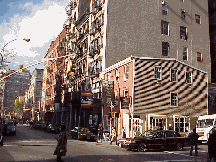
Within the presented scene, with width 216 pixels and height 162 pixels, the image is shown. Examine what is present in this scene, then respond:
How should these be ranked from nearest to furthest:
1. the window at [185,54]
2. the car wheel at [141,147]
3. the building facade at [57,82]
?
the car wheel at [141,147]
the window at [185,54]
the building facade at [57,82]

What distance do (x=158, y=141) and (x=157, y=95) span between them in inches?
484

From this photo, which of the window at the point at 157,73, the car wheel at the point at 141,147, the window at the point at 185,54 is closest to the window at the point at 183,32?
the window at the point at 185,54

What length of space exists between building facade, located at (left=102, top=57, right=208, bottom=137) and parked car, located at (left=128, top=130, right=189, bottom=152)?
355 inches

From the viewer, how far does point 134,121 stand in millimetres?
30703

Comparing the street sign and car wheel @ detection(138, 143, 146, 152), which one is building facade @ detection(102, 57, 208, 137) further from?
car wheel @ detection(138, 143, 146, 152)

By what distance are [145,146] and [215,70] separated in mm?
35904

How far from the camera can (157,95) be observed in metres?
31.7

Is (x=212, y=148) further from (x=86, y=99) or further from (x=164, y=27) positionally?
(x=164, y=27)

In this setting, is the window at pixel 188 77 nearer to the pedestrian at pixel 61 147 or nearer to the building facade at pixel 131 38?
the building facade at pixel 131 38

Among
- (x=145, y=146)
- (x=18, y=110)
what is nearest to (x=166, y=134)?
(x=145, y=146)

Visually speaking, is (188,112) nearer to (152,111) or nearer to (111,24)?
(152,111)

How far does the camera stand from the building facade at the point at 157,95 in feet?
101

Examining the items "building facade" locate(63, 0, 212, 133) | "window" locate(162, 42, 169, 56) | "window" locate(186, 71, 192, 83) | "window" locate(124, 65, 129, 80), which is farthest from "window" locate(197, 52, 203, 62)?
"window" locate(124, 65, 129, 80)

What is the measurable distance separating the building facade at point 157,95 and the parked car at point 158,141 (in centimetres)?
901
